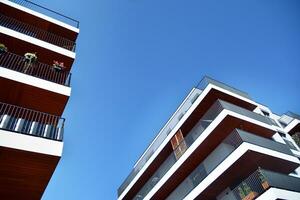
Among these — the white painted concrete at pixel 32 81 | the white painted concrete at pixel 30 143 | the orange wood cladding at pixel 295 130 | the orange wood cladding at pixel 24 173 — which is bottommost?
the orange wood cladding at pixel 24 173

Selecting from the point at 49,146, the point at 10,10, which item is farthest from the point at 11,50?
the point at 49,146

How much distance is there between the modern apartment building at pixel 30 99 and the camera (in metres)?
8.46

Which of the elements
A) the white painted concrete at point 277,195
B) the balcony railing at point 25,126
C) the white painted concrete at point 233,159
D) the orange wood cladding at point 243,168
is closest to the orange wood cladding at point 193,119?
the white painted concrete at point 233,159

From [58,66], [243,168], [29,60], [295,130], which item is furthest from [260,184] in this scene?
[295,130]

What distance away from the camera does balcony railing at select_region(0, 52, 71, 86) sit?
40.7 ft

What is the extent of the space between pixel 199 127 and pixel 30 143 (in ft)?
54.9

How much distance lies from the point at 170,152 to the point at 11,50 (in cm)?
1712

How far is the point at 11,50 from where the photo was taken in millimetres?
14250

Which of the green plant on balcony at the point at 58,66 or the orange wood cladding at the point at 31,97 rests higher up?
the green plant on balcony at the point at 58,66

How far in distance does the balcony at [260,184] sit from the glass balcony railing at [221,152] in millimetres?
2068

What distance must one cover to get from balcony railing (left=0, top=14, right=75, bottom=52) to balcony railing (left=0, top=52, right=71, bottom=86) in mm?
3455

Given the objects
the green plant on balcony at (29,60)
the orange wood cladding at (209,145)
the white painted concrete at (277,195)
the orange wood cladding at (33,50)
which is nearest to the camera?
the green plant on balcony at (29,60)

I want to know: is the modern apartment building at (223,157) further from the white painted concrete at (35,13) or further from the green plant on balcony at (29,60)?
the green plant on balcony at (29,60)

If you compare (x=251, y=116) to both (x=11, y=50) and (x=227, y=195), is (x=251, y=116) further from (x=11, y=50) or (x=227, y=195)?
(x=11, y=50)
